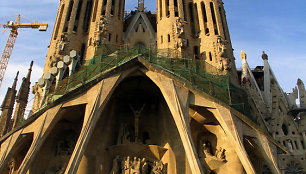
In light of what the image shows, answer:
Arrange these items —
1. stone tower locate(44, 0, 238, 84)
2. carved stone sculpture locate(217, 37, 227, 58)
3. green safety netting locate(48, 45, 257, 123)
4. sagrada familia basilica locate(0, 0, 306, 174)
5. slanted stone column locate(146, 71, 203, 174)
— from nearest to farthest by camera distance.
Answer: slanted stone column locate(146, 71, 203, 174) < sagrada familia basilica locate(0, 0, 306, 174) < green safety netting locate(48, 45, 257, 123) < carved stone sculpture locate(217, 37, 227, 58) < stone tower locate(44, 0, 238, 84)

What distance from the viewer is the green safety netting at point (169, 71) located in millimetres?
15258

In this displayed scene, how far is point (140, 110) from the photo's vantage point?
1659 cm

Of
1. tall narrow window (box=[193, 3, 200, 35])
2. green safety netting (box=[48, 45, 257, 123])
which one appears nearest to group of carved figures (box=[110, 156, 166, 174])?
green safety netting (box=[48, 45, 257, 123])

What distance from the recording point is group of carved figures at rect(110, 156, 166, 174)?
1466 cm

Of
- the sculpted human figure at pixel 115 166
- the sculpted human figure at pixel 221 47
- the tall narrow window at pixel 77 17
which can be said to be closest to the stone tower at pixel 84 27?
the tall narrow window at pixel 77 17

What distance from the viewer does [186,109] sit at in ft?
45.8

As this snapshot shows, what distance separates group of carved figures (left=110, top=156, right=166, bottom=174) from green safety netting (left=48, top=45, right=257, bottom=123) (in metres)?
4.11

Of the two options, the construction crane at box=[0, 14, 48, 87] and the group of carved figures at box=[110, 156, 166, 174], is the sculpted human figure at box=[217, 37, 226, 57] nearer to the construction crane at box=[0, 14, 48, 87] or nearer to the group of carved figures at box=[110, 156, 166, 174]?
the group of carved figures at box=[110, 156, 166, 174]

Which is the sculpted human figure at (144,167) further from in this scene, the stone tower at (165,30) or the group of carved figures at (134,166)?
the stone tower at (165,30)

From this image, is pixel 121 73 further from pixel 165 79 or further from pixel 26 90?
pixel 26 90

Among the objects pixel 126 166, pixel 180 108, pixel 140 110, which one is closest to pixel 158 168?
pixel 126 166

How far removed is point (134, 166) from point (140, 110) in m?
3.11

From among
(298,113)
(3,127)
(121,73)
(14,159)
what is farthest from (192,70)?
(3,127)

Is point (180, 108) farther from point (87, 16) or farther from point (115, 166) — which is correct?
point (87, 16)
